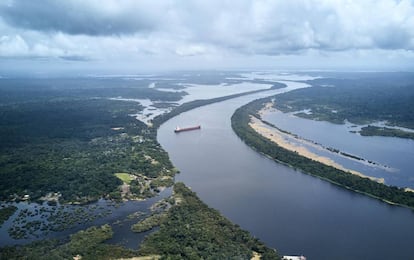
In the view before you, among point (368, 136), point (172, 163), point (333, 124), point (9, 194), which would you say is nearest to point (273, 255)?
point (172, 163)

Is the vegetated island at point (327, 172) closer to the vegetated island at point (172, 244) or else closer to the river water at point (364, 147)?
the river water at point (364, 147)

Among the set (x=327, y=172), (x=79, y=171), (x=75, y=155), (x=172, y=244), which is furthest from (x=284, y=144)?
(x=172, y=244)

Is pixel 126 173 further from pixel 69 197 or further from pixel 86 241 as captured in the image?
pixel 86 241

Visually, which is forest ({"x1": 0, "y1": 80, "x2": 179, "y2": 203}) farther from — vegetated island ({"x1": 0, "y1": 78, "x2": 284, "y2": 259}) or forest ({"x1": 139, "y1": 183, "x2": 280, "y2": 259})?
forest ({"x1": 139, "y1": 183, "x2": 280, "y2": 259})

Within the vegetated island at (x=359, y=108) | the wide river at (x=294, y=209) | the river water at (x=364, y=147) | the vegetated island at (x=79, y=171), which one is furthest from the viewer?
the vegetated island at (x=359, y=108)

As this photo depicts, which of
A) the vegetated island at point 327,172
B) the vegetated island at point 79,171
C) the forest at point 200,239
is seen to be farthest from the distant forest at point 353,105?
the forest at point 200,239

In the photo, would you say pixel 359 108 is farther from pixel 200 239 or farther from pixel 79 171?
pixel 200 239
